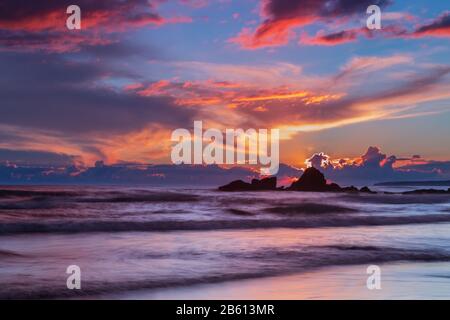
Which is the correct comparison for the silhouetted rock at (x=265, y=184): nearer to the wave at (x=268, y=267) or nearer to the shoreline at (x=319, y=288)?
the wave at (x=268, y=267)

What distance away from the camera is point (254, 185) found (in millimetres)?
63000

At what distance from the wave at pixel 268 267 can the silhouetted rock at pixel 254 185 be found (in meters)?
49.7

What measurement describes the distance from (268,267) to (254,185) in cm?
5356

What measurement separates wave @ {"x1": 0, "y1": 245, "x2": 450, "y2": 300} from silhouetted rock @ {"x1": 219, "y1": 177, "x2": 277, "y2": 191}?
49.7 m

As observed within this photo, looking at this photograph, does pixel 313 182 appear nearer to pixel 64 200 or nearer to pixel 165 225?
pixel 64 200

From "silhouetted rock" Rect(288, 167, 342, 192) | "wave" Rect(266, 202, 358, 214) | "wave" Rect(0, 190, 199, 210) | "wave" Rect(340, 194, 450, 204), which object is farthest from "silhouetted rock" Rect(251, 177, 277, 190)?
"wave" Rect(266, 202, 358, 214)

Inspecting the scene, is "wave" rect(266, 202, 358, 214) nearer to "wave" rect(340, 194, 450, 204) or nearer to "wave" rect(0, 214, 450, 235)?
"wave" rect(0, 214, 450, 235)

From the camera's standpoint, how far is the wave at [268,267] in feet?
23.9

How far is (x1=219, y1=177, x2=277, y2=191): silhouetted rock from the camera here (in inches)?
2463

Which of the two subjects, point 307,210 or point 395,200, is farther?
point 395,200

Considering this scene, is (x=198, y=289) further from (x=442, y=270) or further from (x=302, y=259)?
(x=442, y=270)

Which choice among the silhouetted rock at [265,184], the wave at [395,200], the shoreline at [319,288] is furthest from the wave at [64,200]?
the silhouetted rock at [265,184]

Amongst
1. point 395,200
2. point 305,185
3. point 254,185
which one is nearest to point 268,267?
point 395,200

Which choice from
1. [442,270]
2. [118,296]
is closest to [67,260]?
[118,296]
